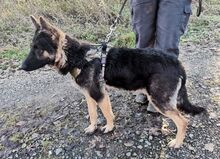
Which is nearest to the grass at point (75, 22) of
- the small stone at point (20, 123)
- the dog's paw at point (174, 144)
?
the small stone at point (20, 123)

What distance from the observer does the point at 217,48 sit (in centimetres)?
568

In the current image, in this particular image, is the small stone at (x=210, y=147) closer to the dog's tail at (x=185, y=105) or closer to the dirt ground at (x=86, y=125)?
the dirt ground at (x=86, y=125)

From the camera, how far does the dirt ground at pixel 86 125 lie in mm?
3369

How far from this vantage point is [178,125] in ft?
10.7

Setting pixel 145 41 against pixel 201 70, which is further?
pixel 201 70

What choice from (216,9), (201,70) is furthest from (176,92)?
(216,9)

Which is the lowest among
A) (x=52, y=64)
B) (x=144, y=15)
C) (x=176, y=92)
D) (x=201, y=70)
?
(x=201, y=70)

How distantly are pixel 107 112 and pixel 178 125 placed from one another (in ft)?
2.36

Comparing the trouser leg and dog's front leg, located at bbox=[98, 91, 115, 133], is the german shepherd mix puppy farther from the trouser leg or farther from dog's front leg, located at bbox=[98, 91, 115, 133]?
the trouser leg

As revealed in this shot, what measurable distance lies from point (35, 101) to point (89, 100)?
1.20 metres

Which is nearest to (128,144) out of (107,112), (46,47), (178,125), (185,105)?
(107,112)

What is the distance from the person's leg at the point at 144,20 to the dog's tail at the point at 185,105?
79cm

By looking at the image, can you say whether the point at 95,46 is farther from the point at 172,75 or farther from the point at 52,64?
the point at 172,75

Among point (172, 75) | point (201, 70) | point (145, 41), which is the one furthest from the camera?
point (201, 70)
